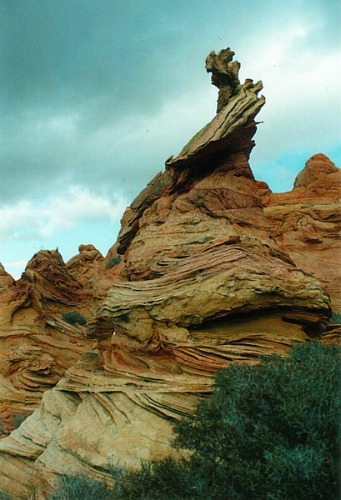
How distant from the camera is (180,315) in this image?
1047 cm

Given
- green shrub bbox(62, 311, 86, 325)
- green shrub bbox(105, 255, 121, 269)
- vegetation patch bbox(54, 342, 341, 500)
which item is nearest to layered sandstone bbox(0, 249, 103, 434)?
green shrub bbox(62, 311, 86, 325)

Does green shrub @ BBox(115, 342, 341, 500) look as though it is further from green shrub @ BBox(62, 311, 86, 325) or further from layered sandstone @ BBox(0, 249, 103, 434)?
green shrub @ BBox(62, 311, 86, 325)

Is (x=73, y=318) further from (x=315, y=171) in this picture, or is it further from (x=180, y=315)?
(x=315, y=171)

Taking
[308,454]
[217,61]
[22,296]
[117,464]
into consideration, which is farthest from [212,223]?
[22,296]

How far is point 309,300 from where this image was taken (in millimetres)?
10656

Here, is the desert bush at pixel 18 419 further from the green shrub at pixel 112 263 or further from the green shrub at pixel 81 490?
the green shrub at pixel 112 263

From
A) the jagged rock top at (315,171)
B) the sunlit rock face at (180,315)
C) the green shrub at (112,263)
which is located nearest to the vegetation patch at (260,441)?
the sunlit rock face at (180,315)

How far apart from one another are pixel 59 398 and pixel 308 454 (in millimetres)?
7416

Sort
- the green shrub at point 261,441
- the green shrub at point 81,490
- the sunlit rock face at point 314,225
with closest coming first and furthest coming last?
the green shrub at point 261,441, the green shrub at point 81,490, the sunlit rock face at point 314,225

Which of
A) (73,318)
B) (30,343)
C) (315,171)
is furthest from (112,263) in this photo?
(315,171)

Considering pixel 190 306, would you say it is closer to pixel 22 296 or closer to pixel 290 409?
pixel 290 409

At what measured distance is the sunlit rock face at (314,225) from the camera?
1071 inches

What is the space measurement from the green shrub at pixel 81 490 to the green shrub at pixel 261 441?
0.32 meters

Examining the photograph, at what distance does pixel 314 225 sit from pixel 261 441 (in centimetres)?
2371
